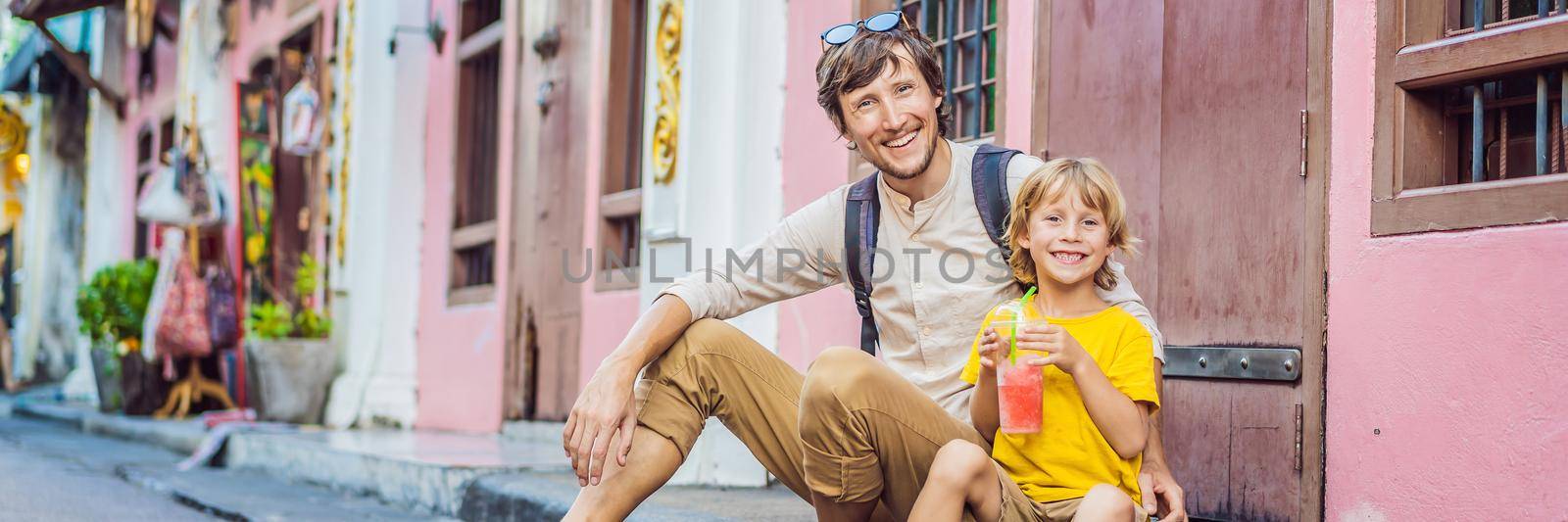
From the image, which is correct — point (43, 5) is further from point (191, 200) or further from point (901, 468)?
point (901, 468)

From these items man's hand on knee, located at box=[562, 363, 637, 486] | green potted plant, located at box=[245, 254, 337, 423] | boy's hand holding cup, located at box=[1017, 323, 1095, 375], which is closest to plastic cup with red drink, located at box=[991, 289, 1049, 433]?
boy's hand holding cup, located at box=[1017, 323, 1095, 375]

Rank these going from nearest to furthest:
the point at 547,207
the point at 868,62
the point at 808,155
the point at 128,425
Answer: the point at 868,62
the point at 808,155
the point at 547,207
the point at 128,425

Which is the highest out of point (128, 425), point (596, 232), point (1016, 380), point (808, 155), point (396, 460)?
point (808, 155)

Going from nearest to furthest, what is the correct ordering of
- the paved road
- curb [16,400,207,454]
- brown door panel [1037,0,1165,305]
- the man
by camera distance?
the man, brown door panel [1037,0,1165,305], the paved road, curb [16,400,207,454]

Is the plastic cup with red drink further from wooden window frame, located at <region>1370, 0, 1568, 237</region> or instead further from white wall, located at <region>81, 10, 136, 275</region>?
white wall, located at <region>81, 10, 136, 275</region>

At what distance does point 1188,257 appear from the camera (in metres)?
3.73

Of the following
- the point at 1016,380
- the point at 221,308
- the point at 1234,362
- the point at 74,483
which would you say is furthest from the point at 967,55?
the point at 221,308

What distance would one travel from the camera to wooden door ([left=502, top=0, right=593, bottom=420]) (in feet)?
24.6

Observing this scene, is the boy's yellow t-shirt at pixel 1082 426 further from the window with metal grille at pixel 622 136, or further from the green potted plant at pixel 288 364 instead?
the green potted plant at pixel 288 364

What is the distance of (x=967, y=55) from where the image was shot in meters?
4.89

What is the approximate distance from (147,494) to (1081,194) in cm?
538

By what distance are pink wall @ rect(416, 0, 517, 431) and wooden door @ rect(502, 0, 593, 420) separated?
149 millimetres

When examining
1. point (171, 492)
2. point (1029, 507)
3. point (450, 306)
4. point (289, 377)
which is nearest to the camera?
point (1029, 507)

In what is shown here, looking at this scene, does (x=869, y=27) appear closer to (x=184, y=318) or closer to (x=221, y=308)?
(x=184, y=318)
